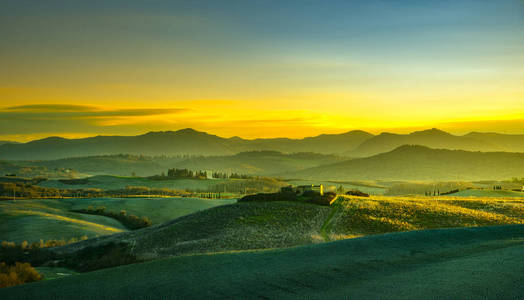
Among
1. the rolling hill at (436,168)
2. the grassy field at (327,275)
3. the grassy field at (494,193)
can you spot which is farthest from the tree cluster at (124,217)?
the rolling hill at (436,168)

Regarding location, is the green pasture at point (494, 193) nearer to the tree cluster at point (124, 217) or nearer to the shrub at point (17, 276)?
the tree cluster at point (124, 217)

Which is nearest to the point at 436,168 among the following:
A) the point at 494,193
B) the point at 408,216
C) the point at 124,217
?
the point at 494,193

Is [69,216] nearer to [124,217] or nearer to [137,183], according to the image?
[124,217]

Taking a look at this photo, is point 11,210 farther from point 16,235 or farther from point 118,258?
point 118,258

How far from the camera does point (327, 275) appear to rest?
1096cm

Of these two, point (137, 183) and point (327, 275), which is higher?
point (327, 275)

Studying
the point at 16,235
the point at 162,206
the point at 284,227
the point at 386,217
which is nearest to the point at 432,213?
the point at 386,217

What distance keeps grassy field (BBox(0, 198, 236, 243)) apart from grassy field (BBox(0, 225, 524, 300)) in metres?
23.5

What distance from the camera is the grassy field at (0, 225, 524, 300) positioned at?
29.7ft

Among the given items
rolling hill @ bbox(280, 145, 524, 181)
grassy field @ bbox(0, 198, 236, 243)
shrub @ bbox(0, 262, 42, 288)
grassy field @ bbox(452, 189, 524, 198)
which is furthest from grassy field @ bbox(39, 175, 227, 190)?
rolling hill @ bbox(280, 145, 524, 181)

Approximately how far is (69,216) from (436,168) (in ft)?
531

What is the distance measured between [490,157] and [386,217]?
612 ft

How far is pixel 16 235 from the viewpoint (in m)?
32.8

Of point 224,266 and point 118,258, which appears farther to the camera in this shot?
point 118,258
